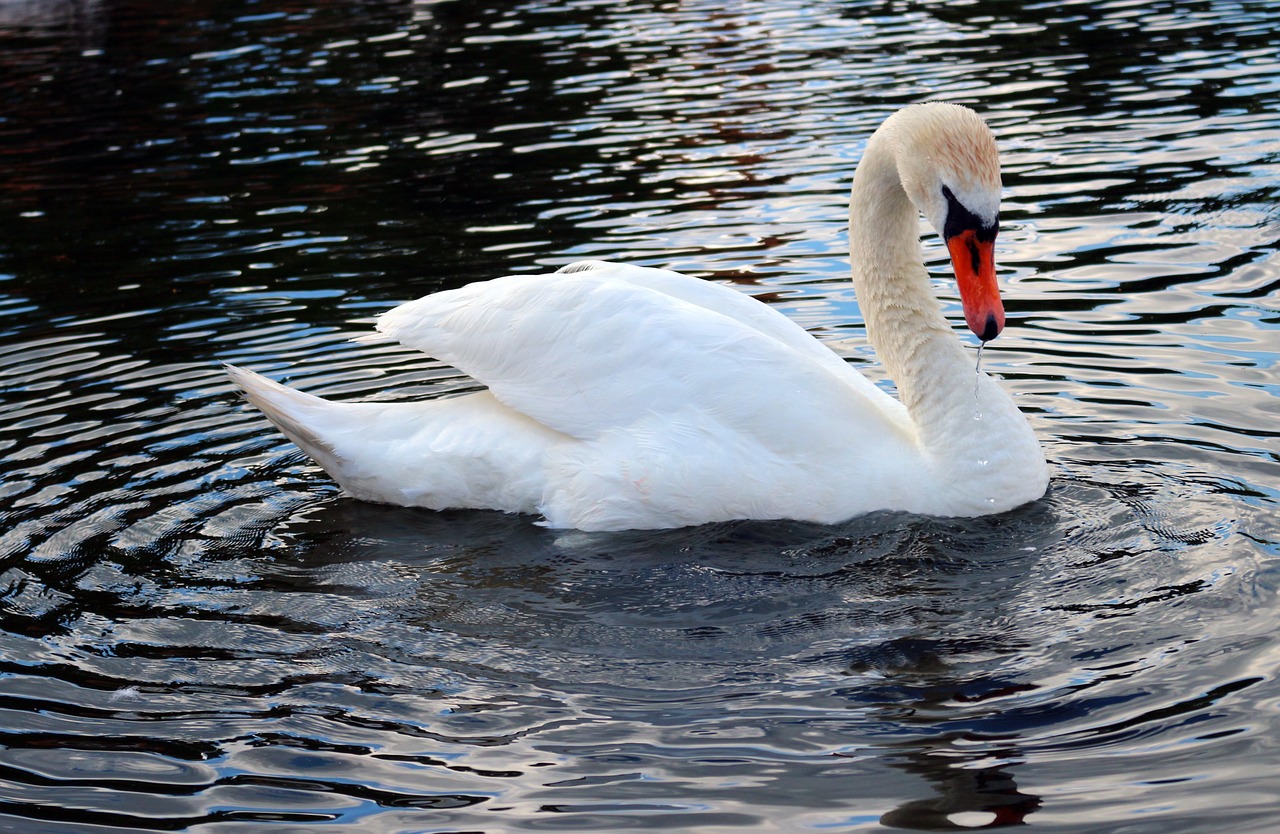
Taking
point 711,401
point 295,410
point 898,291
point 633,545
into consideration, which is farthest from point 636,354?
point 295,410

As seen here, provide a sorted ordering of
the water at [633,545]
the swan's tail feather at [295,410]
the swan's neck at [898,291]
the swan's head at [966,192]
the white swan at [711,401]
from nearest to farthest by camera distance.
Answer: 1. the water at [633,545]
2. the swan's head at [966,192]
3. the white swan at [711,401]
4. the swan's neck at [898,291]
5. the swan's tail feather at [295,410]

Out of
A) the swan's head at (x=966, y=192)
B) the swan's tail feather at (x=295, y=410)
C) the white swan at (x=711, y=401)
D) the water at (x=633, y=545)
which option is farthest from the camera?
the swan's tail feather at (x=295, y=410)

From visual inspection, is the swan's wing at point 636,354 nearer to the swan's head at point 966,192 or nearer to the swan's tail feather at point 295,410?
the swan's tail feather at point 295,410

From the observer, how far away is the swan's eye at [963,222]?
6188 millimetres

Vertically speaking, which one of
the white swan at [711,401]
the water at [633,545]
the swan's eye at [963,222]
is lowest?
the water at [633,545]

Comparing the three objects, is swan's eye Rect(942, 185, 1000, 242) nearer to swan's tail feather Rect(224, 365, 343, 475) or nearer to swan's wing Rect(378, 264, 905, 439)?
swan's wing Rect(378, 264, 905, 439)

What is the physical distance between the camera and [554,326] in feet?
21.9

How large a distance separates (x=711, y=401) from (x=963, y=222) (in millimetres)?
1235

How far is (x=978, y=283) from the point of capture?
6.18 m

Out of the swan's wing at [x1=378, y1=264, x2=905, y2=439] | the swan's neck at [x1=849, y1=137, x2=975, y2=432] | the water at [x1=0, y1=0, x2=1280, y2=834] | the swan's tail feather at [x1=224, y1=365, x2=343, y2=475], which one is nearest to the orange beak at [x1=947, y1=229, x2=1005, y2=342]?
the swan's neck at [x1=849, y1=137, x2=975, y2=432]

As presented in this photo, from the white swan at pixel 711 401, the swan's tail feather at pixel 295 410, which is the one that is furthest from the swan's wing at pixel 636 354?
the swan's tail feather at pixel 295 410

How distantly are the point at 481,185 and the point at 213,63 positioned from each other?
8907mm

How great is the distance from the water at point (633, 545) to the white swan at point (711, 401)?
185mm

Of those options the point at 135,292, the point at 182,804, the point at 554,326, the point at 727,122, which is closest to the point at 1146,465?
the point at 554,326
